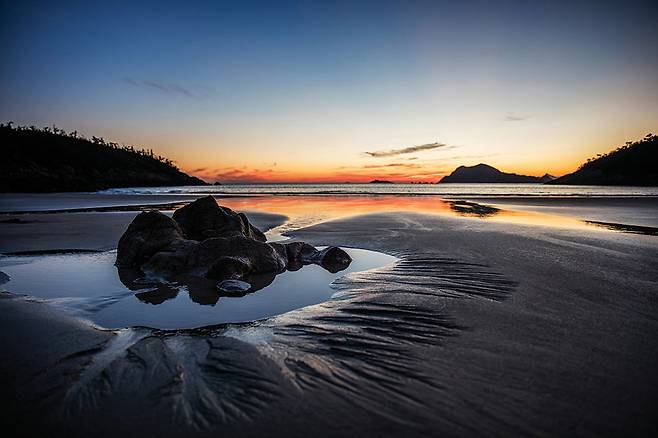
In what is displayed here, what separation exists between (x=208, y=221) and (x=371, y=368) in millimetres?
6708

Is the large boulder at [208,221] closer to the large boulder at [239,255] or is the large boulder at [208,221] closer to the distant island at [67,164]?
→ the large boulder at [239,255]

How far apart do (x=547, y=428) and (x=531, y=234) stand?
9.16 m

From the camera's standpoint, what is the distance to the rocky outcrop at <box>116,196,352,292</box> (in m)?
6.05

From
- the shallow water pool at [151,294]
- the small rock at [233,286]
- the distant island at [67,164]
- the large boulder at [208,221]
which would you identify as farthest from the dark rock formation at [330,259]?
the distant island at [67,164]

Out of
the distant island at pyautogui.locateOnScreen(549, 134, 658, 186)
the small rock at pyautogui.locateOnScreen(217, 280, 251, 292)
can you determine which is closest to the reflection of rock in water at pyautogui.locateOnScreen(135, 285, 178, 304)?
the small rock at pyautogui.locateOnScreen(217, 280, 251, 292)

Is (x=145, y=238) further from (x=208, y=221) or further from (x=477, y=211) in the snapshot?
(x=477, y=211)

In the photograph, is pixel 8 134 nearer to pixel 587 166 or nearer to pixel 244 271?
pixel 244 271

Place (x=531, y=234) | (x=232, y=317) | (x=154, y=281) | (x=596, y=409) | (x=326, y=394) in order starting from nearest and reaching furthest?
1. (x=596, y=409)
2. (x=326, y=394)
3. (x=232, y=317)
4. (x=154, y=281)
5. (x=531, y=234)

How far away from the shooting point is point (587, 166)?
10569 cm

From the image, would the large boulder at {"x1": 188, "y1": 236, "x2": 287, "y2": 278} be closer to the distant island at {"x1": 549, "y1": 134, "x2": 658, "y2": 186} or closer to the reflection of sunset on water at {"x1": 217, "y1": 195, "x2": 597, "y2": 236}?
the reflection of sunset on water at {"x1": 217, "y1": 195, "x2": 597, "y2": 236}

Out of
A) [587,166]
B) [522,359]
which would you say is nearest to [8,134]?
[522,359]

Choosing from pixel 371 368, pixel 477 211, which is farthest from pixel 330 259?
pixel 477 211

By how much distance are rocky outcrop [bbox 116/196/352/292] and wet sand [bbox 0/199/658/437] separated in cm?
184

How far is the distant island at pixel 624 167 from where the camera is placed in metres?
78.8
